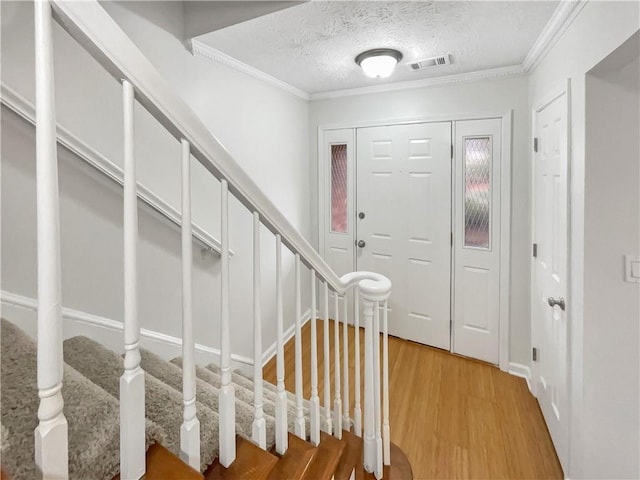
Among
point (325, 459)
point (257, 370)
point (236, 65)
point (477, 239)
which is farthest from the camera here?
point (477, 239)

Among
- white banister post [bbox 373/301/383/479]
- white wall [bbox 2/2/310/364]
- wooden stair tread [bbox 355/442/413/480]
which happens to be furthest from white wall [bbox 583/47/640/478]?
white wall [bbox 2/2/310/364]

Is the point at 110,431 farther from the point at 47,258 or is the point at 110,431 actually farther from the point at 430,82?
the point at 430,82

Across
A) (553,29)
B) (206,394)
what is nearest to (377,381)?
(206,394)

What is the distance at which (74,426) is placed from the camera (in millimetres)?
727

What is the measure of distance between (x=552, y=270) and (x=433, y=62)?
162 centimetres

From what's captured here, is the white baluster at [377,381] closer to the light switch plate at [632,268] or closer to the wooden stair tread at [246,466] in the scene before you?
the wooden stair tread at [246,466]

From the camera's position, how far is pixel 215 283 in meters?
2.26

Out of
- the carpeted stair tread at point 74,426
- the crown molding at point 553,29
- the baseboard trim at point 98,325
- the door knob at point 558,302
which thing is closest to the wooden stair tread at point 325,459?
the carpeted stair tread at point 74,426

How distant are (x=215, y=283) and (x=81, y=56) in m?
1.37

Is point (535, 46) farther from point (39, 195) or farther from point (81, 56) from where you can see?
point (39, 195)

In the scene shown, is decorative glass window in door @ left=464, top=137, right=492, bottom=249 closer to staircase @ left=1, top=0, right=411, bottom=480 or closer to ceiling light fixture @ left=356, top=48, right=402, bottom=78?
ceiling light fixture @ left=356, top=48, right=402, bottom=78

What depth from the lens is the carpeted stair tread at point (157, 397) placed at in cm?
88

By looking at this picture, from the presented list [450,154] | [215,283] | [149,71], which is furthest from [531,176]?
[149,71]

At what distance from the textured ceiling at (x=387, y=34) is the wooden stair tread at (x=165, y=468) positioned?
1894mm
